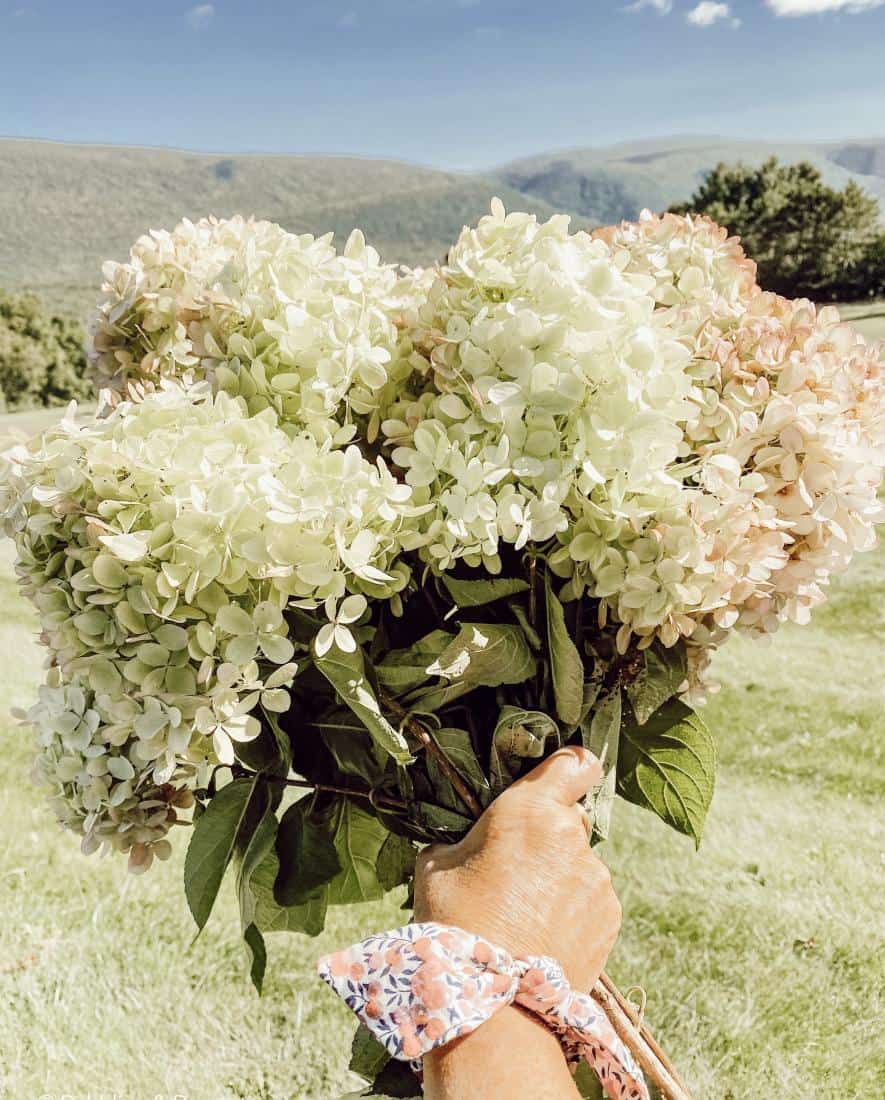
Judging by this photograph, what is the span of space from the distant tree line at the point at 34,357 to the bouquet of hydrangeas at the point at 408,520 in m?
41.7

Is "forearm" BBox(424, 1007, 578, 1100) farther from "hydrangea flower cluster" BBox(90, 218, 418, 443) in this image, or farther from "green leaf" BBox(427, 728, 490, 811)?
"hydrangea flower cluster" BBox(90, 218, 418, 443)

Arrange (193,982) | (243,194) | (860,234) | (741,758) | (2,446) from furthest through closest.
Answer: (243,194), (860,234), (741,758), (193,982), (2,446)

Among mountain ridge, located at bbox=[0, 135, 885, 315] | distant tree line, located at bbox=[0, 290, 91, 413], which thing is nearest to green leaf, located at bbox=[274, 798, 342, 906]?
distant tree line, located at bbox=[0, 290, 91, 413]

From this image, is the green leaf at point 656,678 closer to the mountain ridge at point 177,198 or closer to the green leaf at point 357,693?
the green leaf at point 357,693

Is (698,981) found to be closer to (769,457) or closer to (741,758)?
(741,758)

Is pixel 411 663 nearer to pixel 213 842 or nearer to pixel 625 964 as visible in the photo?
pixel 213 842

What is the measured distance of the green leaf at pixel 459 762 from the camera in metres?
1.23

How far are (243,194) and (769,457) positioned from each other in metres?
146

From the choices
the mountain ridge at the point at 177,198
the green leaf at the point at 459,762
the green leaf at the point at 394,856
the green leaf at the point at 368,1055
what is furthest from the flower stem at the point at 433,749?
the mountain ridge at the point at 177,198

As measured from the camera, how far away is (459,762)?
48.9 inches

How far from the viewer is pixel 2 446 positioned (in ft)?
4.28

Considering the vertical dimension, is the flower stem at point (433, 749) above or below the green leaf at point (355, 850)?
above

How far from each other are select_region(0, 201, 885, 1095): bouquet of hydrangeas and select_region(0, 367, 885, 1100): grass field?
4.51 ft

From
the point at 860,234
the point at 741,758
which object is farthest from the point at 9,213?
the point at 741,758
